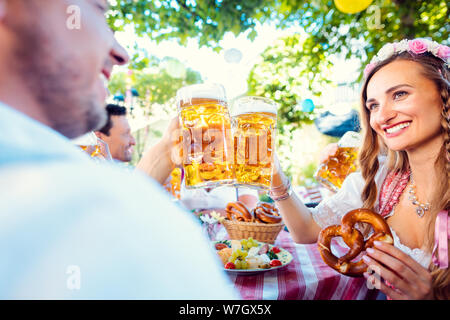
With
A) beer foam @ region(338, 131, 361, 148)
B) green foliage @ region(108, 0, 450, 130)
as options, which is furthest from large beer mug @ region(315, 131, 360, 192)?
green foliage @ region(108, 0, 450, 130)

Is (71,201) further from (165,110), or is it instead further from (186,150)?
(165,110)

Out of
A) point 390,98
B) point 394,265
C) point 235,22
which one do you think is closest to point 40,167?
point 394,265

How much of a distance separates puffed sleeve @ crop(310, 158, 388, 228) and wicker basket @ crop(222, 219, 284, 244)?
0.82 feet

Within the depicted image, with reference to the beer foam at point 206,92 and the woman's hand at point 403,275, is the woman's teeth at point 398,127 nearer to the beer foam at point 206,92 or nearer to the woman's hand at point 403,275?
the woman's hand at point 403,275

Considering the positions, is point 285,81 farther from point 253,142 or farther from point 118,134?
point 253,142

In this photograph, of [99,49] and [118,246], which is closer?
[118,246]

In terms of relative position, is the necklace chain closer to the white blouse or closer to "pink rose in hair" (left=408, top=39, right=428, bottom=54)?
the white blouse

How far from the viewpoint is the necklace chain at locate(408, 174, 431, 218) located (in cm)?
151

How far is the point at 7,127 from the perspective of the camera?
36 centimetres

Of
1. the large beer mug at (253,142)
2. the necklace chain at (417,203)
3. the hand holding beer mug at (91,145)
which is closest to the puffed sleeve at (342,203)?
the necklace chain at (417,203)

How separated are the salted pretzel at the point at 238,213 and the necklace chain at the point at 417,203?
35.9 inches

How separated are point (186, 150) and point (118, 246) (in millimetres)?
803

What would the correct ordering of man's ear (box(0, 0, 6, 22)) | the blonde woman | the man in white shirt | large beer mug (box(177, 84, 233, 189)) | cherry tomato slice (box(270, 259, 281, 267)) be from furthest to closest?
1. cherry tomato slice (box(270, 259, 281, 267))
2. the blonde woman
3. large beer mug (box(177, 84, 233, 189))
4. man's ear (box(0, 0, 6, 22))
5. the man in white shirt

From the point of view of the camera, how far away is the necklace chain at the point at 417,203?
1507mm
